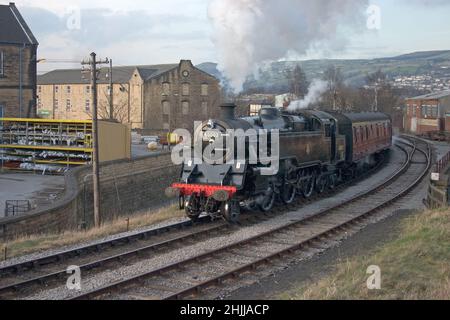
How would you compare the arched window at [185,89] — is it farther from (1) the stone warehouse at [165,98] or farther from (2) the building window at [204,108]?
(2) the building window at [204,108]

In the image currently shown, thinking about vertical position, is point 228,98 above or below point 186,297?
above

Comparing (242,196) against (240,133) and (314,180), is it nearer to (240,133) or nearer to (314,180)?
(240,133)

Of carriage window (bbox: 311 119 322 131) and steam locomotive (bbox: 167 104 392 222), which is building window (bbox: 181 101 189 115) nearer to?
steam locomotive (bbox: 167 104 392 222)

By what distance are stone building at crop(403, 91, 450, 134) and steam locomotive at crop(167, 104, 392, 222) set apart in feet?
106

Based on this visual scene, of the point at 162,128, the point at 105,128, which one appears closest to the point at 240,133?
the point at 105,128

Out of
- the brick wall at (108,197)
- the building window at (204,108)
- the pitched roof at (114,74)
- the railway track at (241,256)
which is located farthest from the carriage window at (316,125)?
the pitched roof at (114,74)

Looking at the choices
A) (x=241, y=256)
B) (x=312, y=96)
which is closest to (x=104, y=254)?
(x=241, y=256)

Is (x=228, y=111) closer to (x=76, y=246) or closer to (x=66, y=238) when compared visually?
(x=66, y=238)

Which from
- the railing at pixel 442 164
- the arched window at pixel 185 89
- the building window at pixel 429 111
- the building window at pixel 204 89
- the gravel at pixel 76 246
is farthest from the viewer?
the arched window at pixel 185 89

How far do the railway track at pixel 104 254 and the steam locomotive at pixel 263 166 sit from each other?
628 millimetres

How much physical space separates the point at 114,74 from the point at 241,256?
5632 cm

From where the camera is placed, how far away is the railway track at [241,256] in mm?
9312

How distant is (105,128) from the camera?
29953 millimetres
